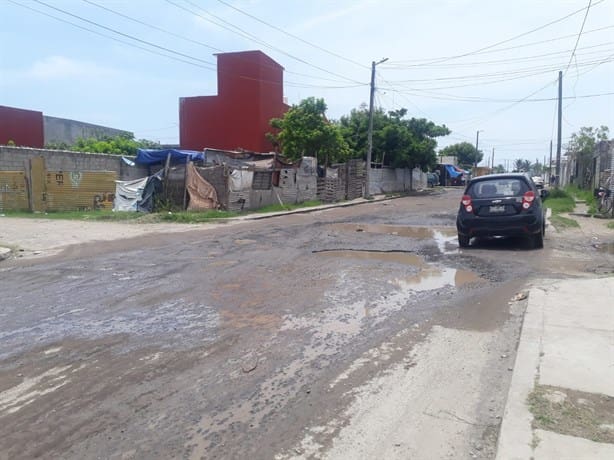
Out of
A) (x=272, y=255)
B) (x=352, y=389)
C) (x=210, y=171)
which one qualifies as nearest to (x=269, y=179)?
(x=210, y=171)

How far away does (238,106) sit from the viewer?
34.8m

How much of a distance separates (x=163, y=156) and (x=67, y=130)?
24382mm

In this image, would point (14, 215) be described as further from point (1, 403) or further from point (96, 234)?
point (1, 403)

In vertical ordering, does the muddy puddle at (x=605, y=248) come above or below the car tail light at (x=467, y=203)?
below

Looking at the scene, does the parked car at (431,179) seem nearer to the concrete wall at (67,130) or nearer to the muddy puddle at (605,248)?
the concrete wall at (67,130)

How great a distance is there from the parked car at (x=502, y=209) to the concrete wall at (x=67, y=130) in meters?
38.0

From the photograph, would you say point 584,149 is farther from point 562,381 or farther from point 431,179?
point 562,381

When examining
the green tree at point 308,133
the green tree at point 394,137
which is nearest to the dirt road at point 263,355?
the green tree at point 308,133

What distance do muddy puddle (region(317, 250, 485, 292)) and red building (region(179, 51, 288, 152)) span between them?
24.6 m

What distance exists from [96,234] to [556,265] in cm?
1224

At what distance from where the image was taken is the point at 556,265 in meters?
9.27

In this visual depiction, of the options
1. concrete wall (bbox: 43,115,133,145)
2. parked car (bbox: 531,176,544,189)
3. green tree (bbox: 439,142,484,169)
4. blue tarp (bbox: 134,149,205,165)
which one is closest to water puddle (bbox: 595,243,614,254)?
parked car (bbox: 531,176,544,189)

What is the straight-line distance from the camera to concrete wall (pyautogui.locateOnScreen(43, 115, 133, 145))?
42.3m

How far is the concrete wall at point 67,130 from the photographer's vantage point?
4228cm
